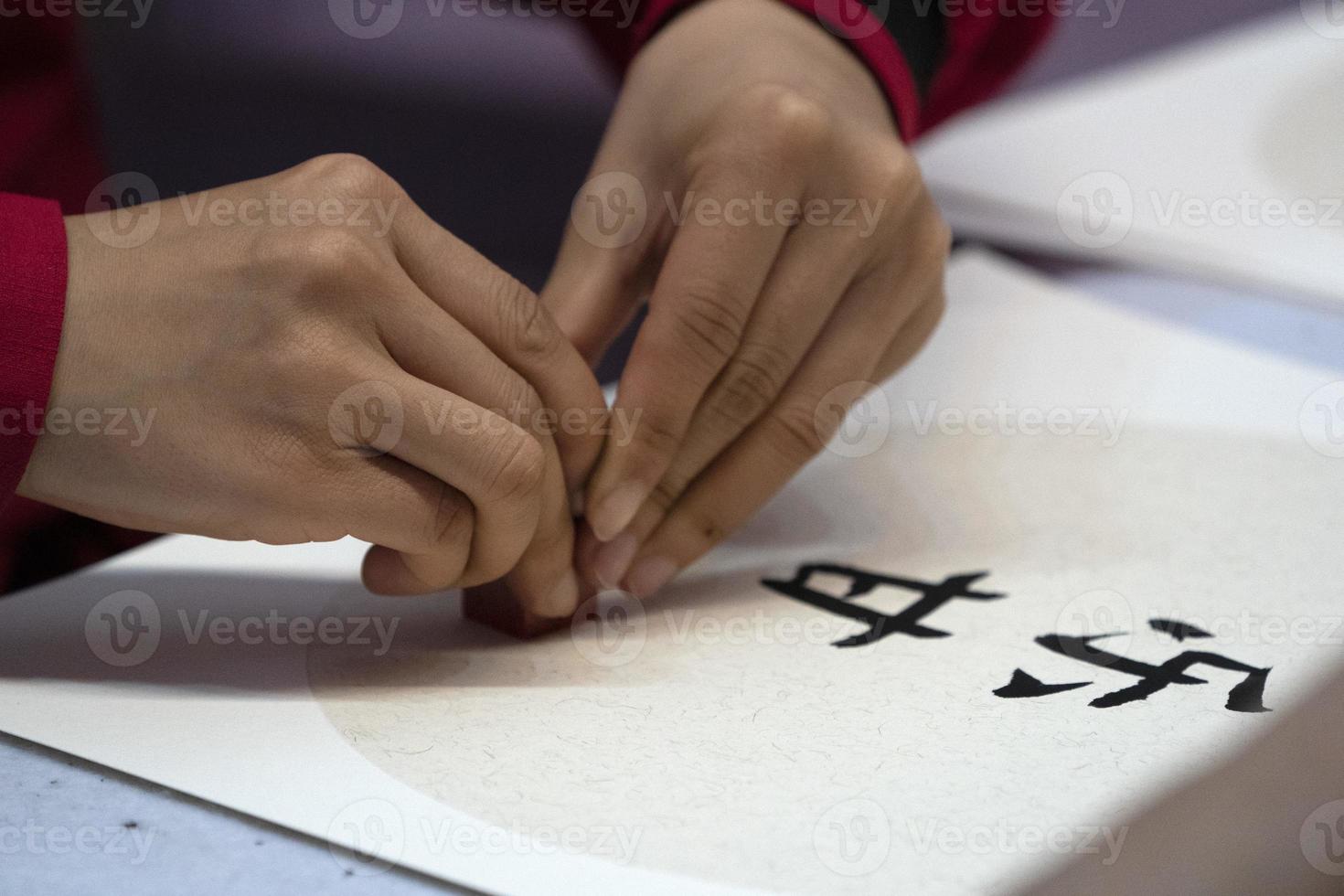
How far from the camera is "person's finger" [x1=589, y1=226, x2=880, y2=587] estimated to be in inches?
24.3

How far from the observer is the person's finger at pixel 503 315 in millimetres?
515

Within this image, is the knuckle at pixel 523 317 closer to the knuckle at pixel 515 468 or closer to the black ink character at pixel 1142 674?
the knuckle at pixel 515 468

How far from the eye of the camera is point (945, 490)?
748 millimetres

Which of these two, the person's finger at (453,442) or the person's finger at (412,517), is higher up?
the person's finger at (453,442)

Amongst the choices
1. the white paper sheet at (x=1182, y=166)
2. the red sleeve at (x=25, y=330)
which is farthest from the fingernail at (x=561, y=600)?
the white paper sheet at (x=1182, y=166)

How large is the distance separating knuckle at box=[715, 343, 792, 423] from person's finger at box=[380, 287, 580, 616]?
0.11 m

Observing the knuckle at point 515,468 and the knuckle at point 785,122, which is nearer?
the knuckle at point 515,468

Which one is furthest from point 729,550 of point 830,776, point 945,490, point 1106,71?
point 1106,71

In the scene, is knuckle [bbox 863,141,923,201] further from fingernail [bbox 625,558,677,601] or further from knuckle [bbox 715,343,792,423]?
fingernail [bbox 625,558,677,601]

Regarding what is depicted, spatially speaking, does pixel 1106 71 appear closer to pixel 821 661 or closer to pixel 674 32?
pixel 674 32

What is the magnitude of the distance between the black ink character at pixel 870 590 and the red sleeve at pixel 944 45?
31 centimetres

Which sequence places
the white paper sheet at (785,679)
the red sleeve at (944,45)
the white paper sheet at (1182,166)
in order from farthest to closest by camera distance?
the white paper sheet at (1182,166) → the red sleeve at (944,45) → the white paper sheet at (785,679)

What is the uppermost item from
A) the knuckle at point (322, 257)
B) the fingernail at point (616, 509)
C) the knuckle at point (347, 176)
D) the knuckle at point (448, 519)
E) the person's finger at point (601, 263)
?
the knuckle at point (347, 176)

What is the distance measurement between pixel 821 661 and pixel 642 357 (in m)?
0.17
